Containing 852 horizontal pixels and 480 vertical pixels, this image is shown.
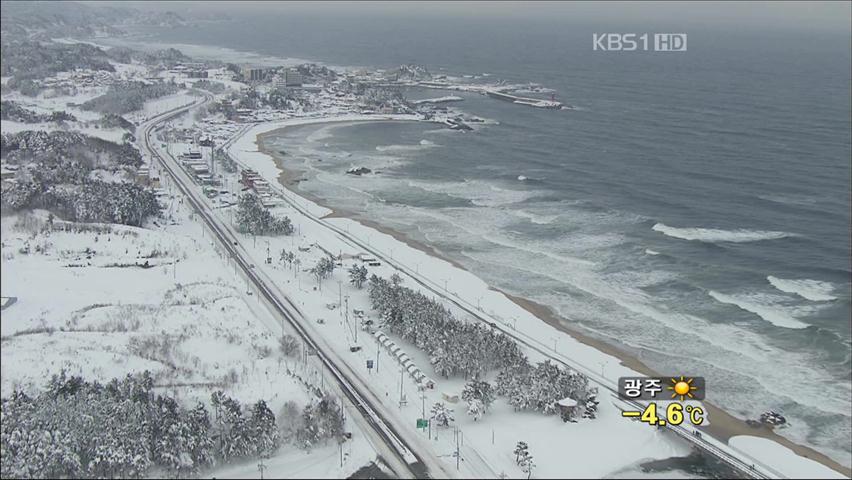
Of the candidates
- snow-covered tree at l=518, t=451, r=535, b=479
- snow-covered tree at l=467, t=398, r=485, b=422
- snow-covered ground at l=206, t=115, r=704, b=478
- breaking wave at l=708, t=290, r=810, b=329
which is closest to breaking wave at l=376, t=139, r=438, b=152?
snow-covered ground at l=206, t=115, r=704, b=478

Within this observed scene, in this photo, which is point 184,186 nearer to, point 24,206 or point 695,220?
point 24,206

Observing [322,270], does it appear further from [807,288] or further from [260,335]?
[807,288]

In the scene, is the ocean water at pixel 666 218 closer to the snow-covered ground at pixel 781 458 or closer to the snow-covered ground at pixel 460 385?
the snow-covered ground at pixel 781 458

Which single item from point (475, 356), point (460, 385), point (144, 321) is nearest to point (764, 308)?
point (475, 356)

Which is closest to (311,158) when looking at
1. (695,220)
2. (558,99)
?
(695,220)

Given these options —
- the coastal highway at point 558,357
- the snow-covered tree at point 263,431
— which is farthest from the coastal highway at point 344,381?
the coastal highway at point 558,357

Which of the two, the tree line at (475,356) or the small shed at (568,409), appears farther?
the tree line at (475,356)
